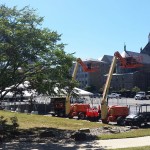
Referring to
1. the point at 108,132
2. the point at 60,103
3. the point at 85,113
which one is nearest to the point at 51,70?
the point at 108,132

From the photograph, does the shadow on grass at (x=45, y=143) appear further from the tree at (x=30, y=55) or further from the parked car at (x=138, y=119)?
the parked car at (x=138, y=119)

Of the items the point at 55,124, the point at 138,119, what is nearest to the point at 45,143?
the point at 55,124

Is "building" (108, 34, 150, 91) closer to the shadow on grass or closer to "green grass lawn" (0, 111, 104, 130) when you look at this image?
"green grass lawn" (0, 111, 104, 130)

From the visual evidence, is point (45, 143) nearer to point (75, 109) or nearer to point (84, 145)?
point (84, 145)

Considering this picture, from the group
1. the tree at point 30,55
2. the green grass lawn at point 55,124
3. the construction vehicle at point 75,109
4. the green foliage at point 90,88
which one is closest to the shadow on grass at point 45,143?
the tree at point 30,55

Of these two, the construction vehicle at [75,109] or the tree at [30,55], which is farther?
the construction vehicle at [75,109]

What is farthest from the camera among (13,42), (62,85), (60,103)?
(60,103)

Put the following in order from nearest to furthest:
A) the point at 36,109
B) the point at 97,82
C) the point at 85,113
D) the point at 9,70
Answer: the point at 9,70
the point at 85,113
the point at 36,109
the point at 97,82

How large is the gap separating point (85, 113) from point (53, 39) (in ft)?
55.8

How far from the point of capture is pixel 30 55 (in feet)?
75.5

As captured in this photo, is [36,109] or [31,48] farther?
[36,109]

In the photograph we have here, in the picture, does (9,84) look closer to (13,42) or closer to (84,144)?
(13,42)

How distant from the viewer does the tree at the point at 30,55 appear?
22359 mm

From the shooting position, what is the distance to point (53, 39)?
82.7ft
